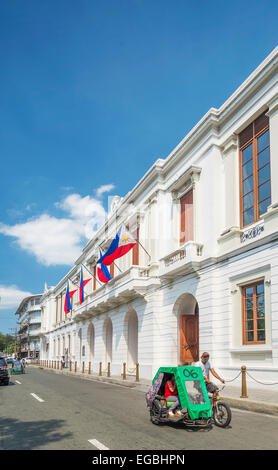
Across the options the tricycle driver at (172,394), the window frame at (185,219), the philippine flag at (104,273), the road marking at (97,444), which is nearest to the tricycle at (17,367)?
the philippine flag at (104,273)

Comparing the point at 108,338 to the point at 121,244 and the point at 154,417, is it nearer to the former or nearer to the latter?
the point at 121,244

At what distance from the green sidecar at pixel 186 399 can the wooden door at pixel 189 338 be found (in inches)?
447

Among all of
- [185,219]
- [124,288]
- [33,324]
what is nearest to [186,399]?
[185,219]

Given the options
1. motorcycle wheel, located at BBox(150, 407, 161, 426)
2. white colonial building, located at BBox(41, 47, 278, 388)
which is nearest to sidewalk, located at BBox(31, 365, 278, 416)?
white colonial building, located at BBox(41, 47, 278, 388)

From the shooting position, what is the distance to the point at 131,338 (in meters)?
28.8

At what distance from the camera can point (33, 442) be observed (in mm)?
7680

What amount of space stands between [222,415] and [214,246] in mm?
9926

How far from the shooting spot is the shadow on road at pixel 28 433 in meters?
7.56

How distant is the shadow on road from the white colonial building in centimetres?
781

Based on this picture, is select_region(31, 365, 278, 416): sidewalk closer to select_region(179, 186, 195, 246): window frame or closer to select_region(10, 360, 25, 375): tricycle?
select_region(179, 186, 195, 246): window frame

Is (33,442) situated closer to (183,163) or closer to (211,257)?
(211,257)

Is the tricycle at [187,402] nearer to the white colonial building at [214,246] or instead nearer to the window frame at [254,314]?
the white colonial building at [214,246]

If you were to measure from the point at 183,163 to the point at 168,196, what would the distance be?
7.51 ft

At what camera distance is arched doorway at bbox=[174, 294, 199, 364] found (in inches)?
824
